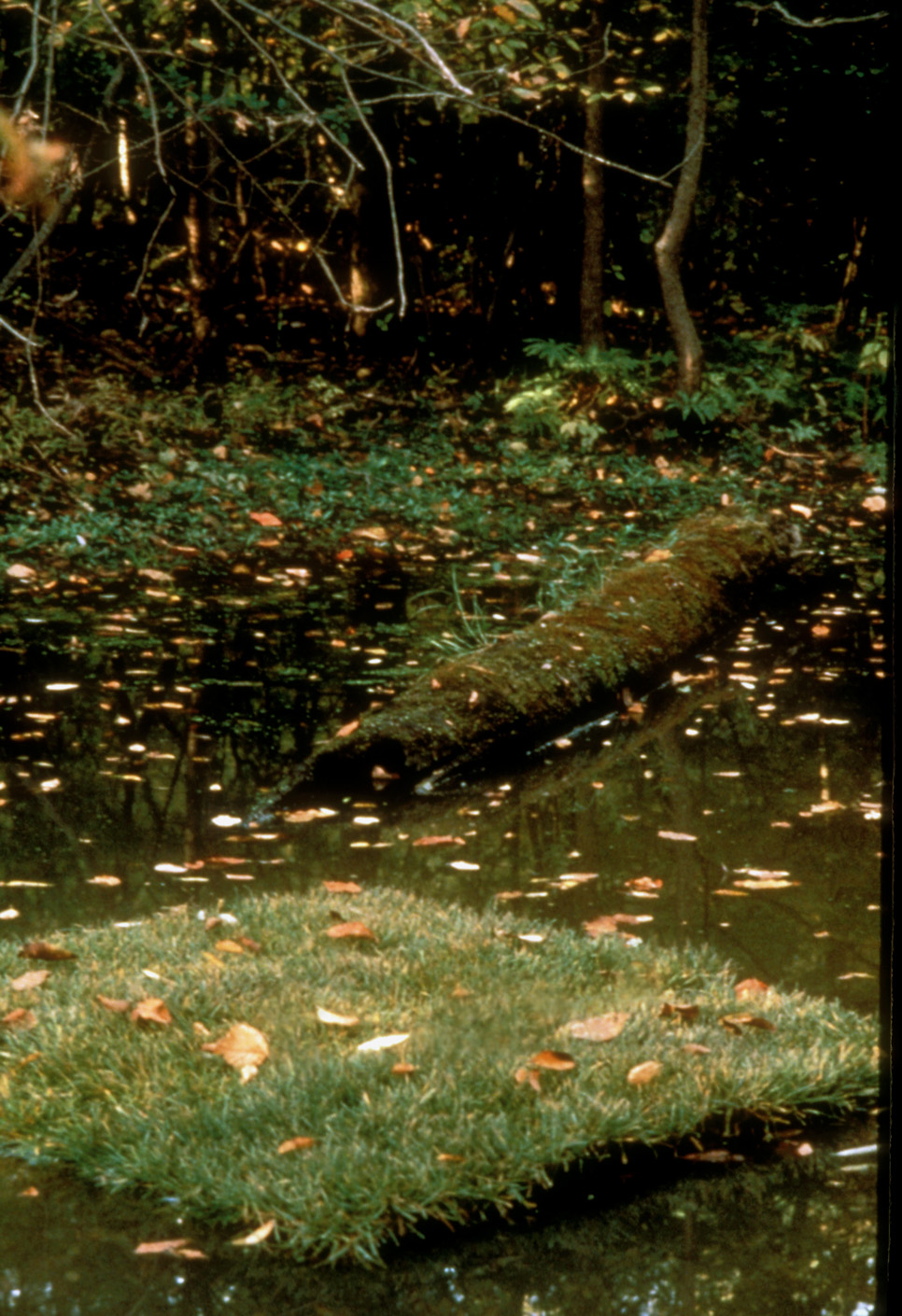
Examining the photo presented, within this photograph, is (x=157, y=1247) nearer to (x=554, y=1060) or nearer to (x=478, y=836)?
(x=554, y=1060)

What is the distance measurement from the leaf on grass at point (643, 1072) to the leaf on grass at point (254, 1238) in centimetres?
97

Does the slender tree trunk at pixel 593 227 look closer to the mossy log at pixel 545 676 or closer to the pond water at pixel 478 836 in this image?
the pond water at pixel 478 836

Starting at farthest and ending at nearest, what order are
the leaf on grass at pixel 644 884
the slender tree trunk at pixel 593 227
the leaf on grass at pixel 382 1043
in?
1. the slender tree trunk at pixel 593 227
2. the leaf on grass at pixel 644 884
3. the leaf on grass at pixel 382 1043

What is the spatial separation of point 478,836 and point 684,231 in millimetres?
12180

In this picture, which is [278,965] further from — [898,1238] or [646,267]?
[646,267]

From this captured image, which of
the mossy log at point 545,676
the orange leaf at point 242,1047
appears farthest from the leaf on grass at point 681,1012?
the mossy log at point 545,676

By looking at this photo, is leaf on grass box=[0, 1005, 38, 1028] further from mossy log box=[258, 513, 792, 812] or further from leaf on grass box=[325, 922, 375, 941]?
mossy log box=[258, 513, 792, 812]

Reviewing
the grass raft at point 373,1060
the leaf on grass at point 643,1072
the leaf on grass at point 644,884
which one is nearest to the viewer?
the grass raft at point 373,1060

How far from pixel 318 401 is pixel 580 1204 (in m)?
14.3

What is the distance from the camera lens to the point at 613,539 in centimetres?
1137

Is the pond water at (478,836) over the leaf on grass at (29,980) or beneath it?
beneath

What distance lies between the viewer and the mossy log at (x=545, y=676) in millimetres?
5773

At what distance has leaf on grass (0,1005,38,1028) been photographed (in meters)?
3.51

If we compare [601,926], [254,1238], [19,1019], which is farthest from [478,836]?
[254,1238]
